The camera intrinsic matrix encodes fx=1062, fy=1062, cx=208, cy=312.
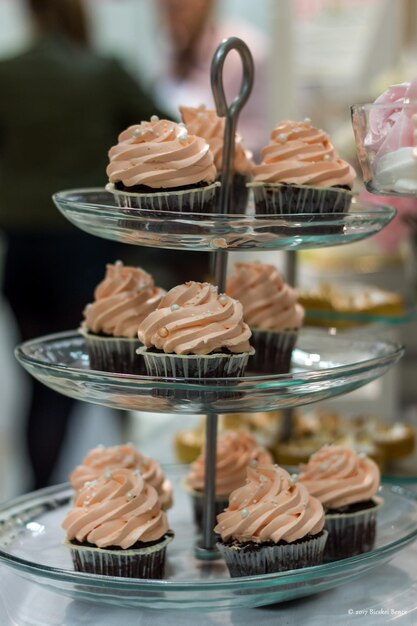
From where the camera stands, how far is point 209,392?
1089mm

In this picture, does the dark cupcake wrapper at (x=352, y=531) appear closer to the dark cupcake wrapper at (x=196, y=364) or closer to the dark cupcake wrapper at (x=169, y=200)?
the dark cupcake wrapper at (x=196, y=364)

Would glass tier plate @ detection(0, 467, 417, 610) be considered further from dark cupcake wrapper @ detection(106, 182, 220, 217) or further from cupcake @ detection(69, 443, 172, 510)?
dark cupcake wrapper @ detection(106, 182, 220, 217)

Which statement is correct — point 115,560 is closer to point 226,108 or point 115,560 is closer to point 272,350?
point 272,350

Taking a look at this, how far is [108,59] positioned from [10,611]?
6.49 feet

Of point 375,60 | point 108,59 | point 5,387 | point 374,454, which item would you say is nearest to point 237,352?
point 374,454

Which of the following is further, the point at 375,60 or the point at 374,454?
the point at 375,60

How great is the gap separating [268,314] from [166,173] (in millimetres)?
310

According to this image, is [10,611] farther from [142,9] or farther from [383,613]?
[142,9]

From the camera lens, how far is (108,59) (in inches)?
Result: 113

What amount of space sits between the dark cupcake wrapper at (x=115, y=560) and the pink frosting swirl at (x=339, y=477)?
227 millimetres

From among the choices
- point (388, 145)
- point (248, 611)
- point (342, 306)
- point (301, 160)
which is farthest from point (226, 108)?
point (342, 306)

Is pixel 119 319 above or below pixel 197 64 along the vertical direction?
below

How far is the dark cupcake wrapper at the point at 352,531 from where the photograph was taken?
126cm

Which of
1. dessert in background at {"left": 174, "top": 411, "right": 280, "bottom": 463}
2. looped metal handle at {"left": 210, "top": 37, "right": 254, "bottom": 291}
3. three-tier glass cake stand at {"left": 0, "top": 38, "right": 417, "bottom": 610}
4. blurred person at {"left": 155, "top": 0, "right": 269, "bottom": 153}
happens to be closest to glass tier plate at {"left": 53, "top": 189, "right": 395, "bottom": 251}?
three-tier glass cake stand at {"left": 0, "top": 38, "right": 417, "bottom": 610}
